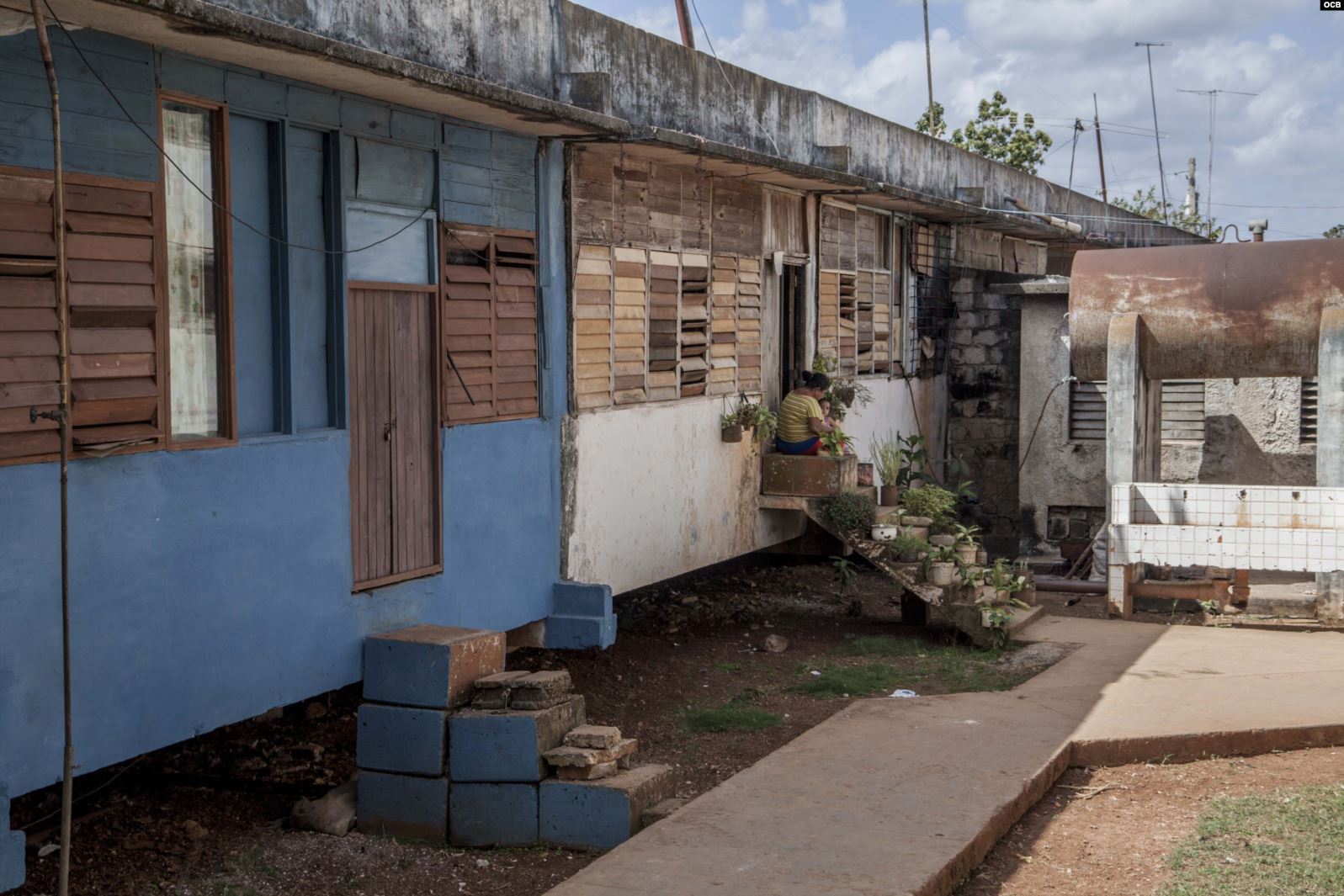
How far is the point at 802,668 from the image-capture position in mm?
9320

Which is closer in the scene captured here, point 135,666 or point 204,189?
point 135,666

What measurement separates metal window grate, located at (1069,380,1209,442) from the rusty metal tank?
2.49 meters

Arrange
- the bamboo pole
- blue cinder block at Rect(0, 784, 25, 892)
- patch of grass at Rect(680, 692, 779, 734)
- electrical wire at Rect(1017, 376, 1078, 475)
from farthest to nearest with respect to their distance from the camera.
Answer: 1. electrical wire at Rect(1017, 376, 1078, 475)
2. patch of grass at Rect(680, 692, 779, 734)
3. blue cinder block at Rect(0, 784, 25, 892)
4. the bamboo pole

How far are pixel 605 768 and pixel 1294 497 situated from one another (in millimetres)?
6541

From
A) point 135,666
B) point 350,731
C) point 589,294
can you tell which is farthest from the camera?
point 589,294

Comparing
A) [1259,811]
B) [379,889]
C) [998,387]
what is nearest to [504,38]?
[379,889]

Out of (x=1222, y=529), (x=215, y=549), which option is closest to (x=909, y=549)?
(x=1222, y=529)

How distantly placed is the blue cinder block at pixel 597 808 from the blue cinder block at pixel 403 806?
19.3 inches

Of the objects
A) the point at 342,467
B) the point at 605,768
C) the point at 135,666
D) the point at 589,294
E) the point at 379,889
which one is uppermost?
the point at 589,294

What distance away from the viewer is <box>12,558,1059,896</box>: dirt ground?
577 cm

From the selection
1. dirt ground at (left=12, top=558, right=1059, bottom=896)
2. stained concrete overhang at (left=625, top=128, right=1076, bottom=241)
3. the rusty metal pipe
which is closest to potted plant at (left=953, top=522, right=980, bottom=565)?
dirt ground at (left=12, top=558, right=1059, bottom=896)

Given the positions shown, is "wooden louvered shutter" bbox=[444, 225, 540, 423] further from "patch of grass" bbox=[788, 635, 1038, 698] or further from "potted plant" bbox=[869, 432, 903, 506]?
"potted plant" bbox=[869, 432, 903, 506]

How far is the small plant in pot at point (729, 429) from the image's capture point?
10.5 meters

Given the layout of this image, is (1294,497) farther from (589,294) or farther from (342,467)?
(342,467)
